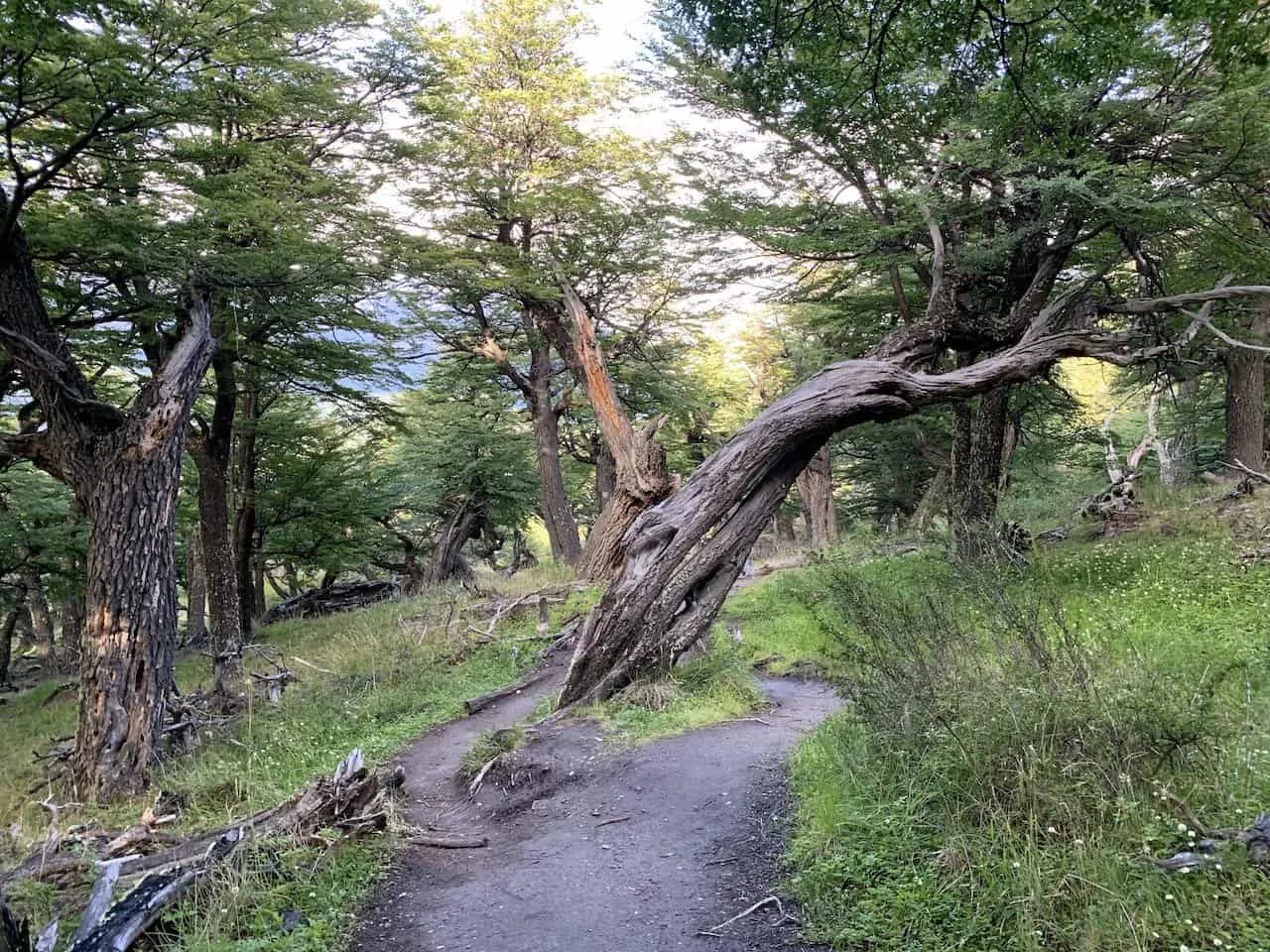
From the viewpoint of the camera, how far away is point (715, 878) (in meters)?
4.27

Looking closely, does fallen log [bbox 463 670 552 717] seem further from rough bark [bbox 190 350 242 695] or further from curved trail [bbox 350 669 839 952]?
rough bark [bbox 190 350 242 695]

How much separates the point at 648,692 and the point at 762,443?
9.10 ft

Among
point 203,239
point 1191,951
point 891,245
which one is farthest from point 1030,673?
point 203,239

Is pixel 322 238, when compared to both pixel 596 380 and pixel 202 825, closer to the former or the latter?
pixel 596 380

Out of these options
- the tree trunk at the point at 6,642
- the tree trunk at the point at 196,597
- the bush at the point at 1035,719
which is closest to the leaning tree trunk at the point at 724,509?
the bush at the point at 1035,719

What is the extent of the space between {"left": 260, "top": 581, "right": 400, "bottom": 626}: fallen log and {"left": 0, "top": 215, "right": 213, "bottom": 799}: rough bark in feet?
45.3

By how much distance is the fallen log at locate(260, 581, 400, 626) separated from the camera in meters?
22.0

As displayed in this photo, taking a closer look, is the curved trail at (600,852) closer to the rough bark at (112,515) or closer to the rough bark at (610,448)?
the rough bark at (112,515)

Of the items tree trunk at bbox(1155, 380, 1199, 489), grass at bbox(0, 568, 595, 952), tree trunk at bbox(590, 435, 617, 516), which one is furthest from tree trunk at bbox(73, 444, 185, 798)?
tree trunk at bbox(1155, 380, 1199, 489)

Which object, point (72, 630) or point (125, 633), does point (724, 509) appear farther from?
point (72, 630)

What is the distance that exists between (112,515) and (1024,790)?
300 inches

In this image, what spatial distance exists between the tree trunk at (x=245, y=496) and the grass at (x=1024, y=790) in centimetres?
1460

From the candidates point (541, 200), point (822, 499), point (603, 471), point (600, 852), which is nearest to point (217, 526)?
point (541, 200)

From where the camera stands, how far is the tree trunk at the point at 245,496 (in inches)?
652
